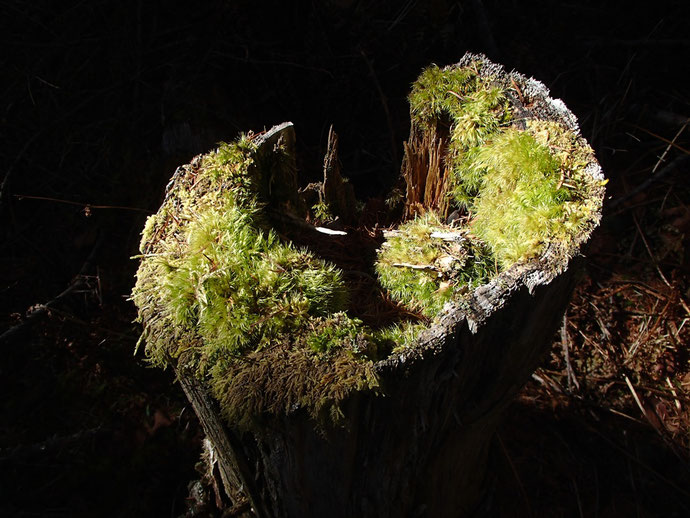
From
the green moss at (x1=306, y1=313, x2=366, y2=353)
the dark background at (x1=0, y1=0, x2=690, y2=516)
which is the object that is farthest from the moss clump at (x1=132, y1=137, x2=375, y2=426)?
the dark background at (x1=0, y1=0, x2=690, y2=516)

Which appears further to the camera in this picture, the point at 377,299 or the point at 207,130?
the point at 207,130

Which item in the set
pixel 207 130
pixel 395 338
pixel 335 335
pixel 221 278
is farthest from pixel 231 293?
pixel 207 130

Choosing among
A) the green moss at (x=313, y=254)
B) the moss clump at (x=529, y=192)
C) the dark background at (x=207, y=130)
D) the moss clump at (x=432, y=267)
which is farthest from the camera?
the dark background at (x=207, y=130)

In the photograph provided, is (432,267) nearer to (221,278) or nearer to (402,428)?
(402,428)

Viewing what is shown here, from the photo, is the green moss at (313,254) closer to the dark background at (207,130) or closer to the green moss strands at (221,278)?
the green moss strands at (221,278)

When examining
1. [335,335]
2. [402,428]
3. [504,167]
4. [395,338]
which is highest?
[504,167]

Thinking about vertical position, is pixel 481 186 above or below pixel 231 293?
below

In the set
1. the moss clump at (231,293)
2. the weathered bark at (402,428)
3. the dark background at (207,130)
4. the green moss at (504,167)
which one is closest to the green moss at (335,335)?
the moss clump at (231,293)

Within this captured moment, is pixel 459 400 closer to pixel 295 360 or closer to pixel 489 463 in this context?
pixel 295 360
